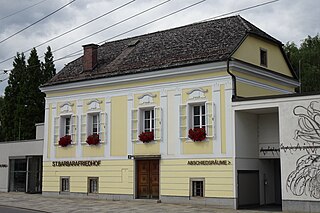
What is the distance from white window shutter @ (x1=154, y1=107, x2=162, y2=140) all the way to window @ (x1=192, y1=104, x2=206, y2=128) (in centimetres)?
185

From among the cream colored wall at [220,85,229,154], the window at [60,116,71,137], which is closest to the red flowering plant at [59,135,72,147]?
the window at [60,116,71,137]

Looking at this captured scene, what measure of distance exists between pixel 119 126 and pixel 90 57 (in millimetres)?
5419

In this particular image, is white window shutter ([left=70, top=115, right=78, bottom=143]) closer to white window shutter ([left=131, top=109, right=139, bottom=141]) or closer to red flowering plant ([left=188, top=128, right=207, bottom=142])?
white window shutter ([left=131, top=109, right=139, bottom=141])

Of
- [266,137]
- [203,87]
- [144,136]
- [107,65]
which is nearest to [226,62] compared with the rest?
[203,87]

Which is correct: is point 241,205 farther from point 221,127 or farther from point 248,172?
point 221,127

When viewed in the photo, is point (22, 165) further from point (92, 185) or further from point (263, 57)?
point (263, 57)

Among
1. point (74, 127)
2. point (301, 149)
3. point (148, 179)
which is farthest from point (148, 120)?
point (301, 149)

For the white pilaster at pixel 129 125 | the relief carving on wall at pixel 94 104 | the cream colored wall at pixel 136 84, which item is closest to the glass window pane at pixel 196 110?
the cream colored wall at pixel 136 84

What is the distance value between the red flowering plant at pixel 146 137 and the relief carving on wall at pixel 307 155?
7643 mm

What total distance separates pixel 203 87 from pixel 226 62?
175 cm

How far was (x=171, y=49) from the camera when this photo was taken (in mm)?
28156

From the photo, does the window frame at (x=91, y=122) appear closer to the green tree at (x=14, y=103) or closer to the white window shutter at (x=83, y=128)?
the white window shutter at (x=83, y=128)

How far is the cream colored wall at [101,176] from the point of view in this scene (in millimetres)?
27641

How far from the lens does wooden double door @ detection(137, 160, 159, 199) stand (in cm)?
2677
